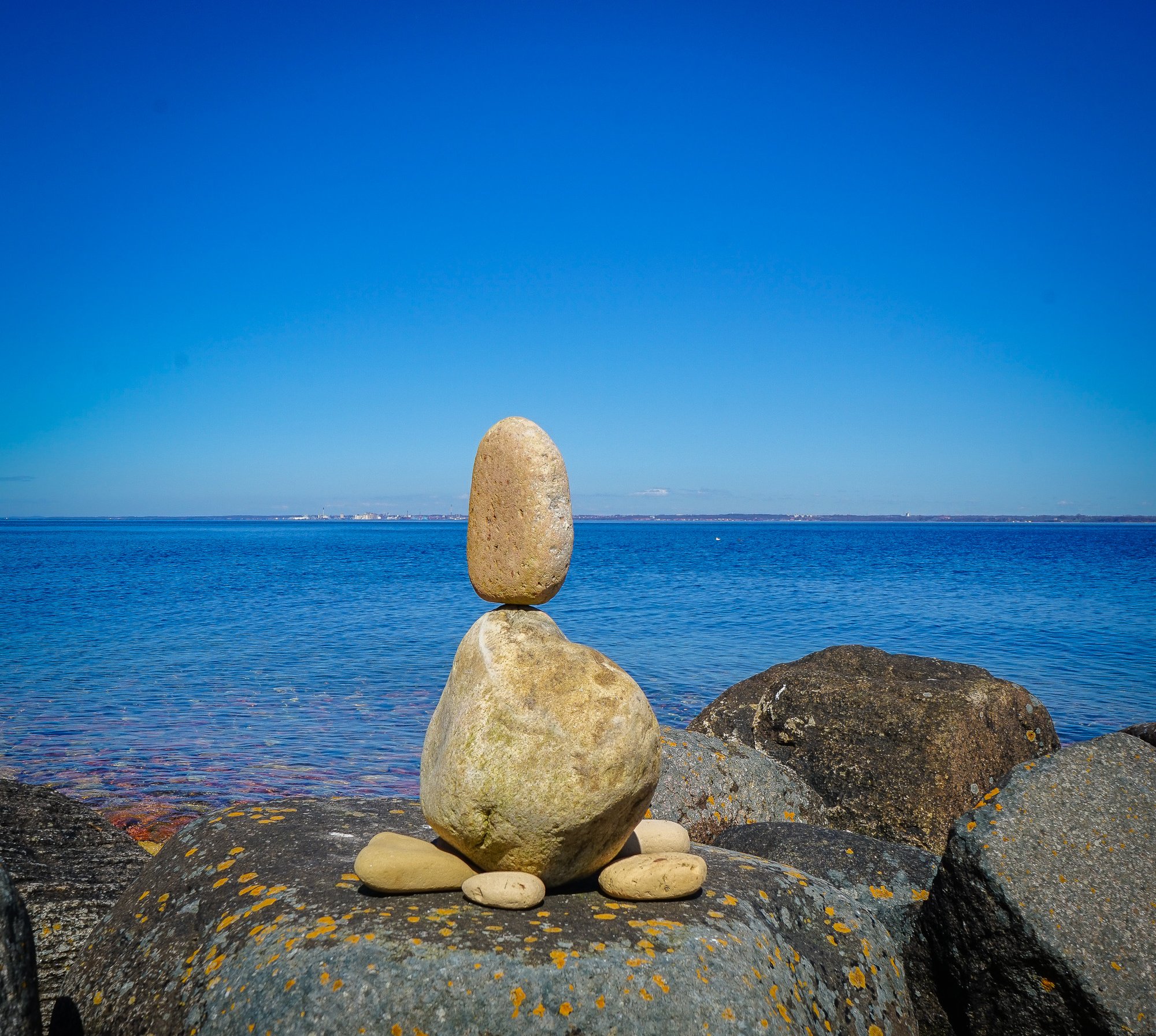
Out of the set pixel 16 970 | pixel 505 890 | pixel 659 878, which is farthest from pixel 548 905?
pixel 16 970

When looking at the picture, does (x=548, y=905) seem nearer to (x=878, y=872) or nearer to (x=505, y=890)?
(x=505, y=890)

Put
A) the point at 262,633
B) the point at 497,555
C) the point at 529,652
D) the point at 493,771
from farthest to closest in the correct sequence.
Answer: the point at 262,633 < the point at 497,555 < the point at 529,652 < the point at 493,771

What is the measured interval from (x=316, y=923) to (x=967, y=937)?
356 cm

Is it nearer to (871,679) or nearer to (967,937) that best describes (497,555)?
(967,937)

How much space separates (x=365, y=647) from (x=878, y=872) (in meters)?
19.6

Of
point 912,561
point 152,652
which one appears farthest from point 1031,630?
point 912,561

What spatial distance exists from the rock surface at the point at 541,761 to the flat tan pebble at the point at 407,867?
0.13 metres

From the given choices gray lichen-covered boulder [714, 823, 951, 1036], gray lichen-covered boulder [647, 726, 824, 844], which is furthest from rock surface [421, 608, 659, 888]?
gray lichen-covered boulder [647, 726, 824, 844]

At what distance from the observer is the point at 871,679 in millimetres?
10078

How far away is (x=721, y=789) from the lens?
836 cm

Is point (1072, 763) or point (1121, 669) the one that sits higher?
point (1072, 763)

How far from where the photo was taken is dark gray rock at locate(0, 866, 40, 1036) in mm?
3705

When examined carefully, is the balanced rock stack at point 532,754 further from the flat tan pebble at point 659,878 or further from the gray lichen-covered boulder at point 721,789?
the gray lichen-covered boulder at point 721,789

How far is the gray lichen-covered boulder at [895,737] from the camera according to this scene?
28.6 ft
